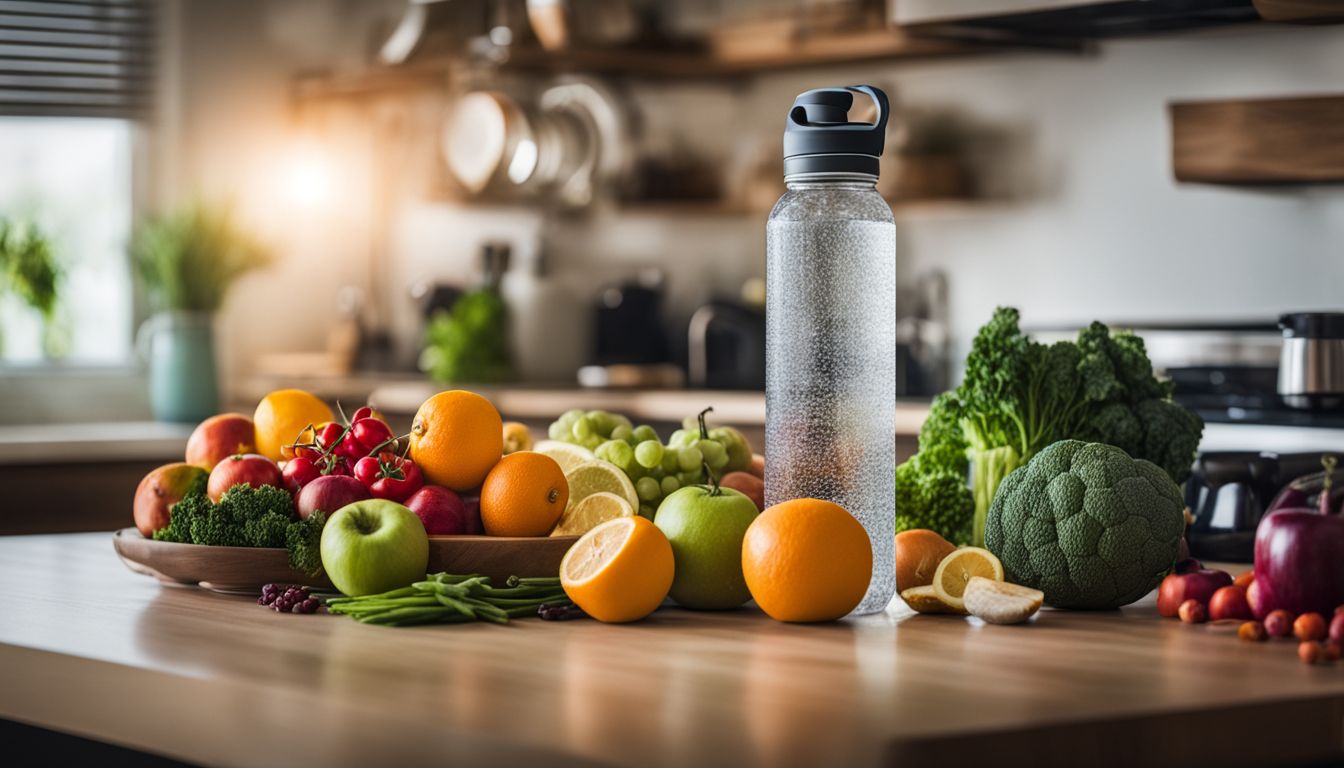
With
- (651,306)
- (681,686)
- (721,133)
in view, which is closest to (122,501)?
(651,306)

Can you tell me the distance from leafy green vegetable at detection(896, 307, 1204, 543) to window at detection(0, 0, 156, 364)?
3693 mm

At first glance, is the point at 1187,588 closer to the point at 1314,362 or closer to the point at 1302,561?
the point at 1302,561

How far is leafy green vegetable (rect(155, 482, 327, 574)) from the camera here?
4.78 feet

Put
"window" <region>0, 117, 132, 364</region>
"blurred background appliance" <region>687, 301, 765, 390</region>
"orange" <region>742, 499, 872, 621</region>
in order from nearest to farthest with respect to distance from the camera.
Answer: "orange" <region>742, 499, 872, 621</region> → "blurred background appliance" <region>687, 301, 765, 390</region> → "window" <region>0, 117, 132, 364</region>

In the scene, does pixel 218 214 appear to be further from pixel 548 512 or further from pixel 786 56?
pixel 548 512

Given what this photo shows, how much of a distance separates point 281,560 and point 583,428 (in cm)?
36

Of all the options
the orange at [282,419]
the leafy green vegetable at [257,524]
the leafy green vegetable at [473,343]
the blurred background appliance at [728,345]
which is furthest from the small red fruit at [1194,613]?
the leafy green vegetable at [473,343]

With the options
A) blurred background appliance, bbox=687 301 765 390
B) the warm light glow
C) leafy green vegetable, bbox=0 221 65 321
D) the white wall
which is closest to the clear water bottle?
the white wall

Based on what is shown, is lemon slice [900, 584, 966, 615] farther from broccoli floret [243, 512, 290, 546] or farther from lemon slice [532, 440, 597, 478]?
broccoli floret [243, 512, 290, 546]

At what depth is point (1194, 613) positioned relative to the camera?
1.35 meters

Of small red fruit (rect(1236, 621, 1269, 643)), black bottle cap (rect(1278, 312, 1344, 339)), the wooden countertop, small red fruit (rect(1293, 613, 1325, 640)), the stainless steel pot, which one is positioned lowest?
the wooden countertop

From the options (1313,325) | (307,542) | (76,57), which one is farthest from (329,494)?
(76,57)

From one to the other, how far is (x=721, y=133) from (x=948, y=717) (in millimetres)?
3905

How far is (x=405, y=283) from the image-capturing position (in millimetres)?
5441
